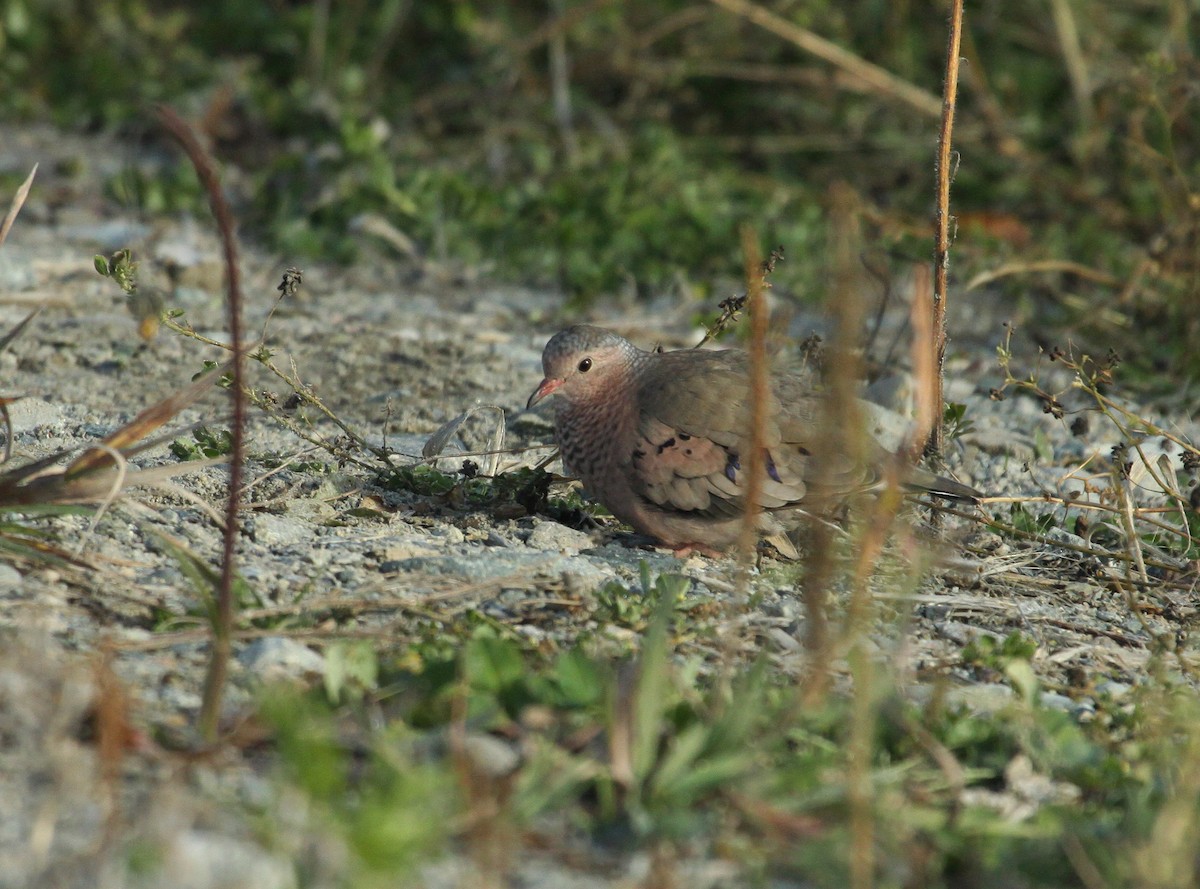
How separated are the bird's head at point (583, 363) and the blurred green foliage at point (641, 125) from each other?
1.97 m

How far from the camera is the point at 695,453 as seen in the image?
12.7 feet

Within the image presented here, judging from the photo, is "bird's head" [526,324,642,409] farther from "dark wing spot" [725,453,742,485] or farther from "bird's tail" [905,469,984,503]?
"bird's tail" [905,469,984,503]

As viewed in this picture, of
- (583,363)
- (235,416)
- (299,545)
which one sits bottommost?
(299,545)

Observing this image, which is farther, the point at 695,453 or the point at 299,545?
the point at 695,453

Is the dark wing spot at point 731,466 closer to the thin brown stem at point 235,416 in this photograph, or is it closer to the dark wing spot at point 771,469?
the dark wing spot at point 771,469

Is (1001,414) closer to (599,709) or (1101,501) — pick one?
(1101,501)

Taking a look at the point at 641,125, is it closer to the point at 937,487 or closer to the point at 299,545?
the point at 937,487

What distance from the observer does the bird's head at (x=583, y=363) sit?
413 centimetres

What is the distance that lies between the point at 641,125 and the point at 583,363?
4.04 metres

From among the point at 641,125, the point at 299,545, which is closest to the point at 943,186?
the point at 299,545

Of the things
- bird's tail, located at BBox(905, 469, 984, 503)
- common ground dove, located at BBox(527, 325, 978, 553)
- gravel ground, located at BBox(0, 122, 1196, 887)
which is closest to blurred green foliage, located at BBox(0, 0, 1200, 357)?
gravel ground, located at BBox(0, 122, 1196, 887)

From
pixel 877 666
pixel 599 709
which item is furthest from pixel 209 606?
pixel 877 666

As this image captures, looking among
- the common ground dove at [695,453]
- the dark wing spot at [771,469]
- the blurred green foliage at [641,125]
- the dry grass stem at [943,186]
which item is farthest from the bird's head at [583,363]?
the blurred green foliage at [641,125]

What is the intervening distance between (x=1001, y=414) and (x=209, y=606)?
3303mm
